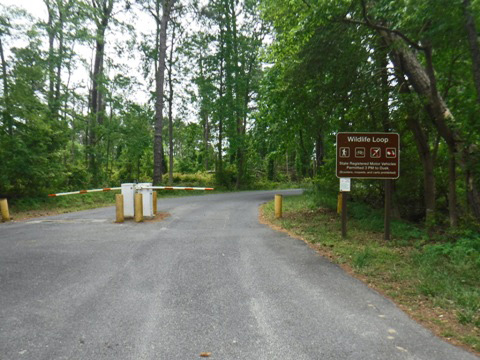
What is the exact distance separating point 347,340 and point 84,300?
3.49 metres

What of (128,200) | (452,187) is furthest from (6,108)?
(452,187)

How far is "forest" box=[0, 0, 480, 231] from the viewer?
775 centimetres

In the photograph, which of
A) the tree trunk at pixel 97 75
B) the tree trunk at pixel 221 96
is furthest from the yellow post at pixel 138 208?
the tree trunk at pixel 221 96

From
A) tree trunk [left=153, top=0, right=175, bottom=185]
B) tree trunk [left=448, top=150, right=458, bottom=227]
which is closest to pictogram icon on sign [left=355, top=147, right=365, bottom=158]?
tree trunk [left=448, top=150, right=458, bottom=227]

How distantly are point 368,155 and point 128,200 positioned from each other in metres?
7.78

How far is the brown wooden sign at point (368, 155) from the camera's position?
28.2ft

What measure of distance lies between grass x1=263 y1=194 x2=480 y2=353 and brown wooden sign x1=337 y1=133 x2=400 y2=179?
5.64 feet

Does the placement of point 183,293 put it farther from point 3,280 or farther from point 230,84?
point 230,84

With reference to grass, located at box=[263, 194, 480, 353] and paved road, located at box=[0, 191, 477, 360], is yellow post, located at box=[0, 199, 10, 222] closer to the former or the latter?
paved road, located at box=[0, 191, 477, 360]

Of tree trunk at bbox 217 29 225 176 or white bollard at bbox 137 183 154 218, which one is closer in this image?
white bollard at bbox 137 183 154 218

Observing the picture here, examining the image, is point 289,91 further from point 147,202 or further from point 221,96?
point 221,96

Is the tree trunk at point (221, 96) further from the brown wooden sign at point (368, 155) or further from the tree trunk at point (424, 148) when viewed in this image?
the brown wooden sign at point (368, 155)

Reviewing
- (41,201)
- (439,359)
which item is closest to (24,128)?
(41,201)

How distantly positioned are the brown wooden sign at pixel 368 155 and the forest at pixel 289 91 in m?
1.09
